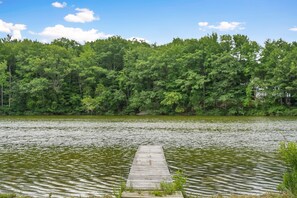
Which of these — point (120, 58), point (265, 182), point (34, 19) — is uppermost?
point (34, 19)

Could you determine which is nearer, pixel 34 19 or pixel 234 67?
pixel 234 67

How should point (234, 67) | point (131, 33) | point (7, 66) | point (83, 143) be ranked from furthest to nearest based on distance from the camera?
1. point (131, 33)
2. point (7, 66)
3. point (234, 67)
4. point (83, 143)

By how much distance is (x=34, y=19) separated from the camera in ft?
183

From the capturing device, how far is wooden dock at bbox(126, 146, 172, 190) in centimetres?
875

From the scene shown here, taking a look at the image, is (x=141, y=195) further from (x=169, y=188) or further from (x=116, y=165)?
(x=116, y=165)

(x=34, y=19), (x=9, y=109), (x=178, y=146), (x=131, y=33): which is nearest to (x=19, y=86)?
(x=9, y=109)

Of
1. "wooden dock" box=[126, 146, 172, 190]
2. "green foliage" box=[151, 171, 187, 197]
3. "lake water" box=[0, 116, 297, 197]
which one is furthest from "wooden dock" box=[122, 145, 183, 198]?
"lake water" box=[0, 116, 297, 197]

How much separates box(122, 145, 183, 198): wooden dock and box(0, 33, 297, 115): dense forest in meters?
37.6

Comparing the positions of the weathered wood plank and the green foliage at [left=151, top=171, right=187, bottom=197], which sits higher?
the green foliage at [left=151, top=171, right=187, bottom=197]

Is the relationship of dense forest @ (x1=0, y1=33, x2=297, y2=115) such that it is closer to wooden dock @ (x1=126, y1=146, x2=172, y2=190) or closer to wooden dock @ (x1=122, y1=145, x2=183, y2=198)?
wooden dock @ (x1=122, y1=145, x2=183, y2=198)

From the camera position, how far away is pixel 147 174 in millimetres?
10273

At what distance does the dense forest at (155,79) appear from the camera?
164 feet

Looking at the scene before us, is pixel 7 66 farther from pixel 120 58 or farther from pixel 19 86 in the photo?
pixel 120 58

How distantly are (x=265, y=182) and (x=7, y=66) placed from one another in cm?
5783
